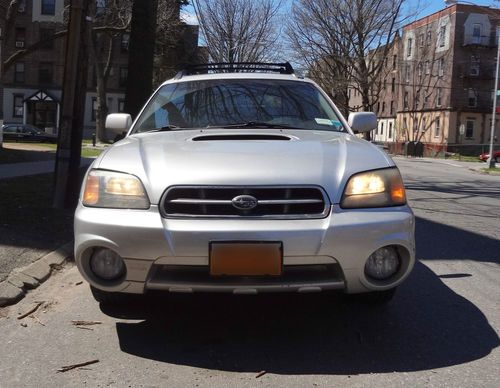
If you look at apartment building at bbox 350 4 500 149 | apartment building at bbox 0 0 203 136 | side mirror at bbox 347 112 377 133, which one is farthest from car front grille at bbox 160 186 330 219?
apartment building at bbox 0 0 203 136

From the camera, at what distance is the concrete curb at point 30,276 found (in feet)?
14.7

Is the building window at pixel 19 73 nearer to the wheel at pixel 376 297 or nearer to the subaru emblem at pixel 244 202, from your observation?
the wheel at pixel 376 297

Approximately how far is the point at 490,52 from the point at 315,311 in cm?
5361

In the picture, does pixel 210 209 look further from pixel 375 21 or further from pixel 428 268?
pixel 375 21

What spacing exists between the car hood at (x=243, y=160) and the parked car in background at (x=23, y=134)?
124 feet

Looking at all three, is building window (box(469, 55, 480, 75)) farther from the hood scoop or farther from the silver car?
the silver car

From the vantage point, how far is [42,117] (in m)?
51.7

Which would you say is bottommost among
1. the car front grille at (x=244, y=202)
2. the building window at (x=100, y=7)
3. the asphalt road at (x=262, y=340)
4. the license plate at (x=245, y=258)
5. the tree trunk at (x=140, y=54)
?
the asphalt road at (x=262, y=340)

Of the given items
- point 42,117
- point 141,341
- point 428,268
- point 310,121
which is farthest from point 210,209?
point 42,117

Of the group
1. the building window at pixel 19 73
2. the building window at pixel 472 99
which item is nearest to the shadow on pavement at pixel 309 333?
the building window at pixel 472 99

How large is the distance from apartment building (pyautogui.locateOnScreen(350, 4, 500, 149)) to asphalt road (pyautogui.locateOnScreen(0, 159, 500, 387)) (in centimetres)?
4666

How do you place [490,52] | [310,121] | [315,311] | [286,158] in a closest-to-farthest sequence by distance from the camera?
[286,158], [315,311], [310,121], [490,52]

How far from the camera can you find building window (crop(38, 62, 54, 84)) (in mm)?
51531

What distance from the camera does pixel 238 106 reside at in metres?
4.77
